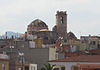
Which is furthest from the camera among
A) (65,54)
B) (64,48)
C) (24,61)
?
(64,48)

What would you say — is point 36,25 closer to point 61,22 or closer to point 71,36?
point 71,36

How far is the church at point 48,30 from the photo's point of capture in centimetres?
13288

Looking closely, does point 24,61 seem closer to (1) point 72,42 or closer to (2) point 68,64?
(2) point 68,64

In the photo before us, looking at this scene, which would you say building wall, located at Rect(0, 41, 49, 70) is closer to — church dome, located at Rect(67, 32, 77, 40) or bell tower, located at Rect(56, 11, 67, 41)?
church dome, located at Rect(67, 32, 77, 40)

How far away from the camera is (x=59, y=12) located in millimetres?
147375

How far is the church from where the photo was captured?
436ft

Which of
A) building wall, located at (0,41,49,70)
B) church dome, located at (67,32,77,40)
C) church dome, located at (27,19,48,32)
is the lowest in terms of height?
building wall, located at (0,41,49,70)

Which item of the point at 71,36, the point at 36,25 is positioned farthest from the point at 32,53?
the point at 71,36

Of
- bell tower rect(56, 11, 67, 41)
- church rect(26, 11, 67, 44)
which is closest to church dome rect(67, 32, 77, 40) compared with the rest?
church rect(26, 11, 67, 44)

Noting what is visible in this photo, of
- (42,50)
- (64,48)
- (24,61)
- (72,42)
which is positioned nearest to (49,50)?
(42,50)

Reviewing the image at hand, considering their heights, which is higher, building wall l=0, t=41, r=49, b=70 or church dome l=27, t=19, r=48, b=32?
church dome l=27, t=19, r=48, b=32

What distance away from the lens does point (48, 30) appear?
136625 millimetres

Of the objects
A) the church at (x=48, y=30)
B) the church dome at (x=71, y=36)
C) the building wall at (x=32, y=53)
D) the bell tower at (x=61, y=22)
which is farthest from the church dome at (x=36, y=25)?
the building wall at (x=32, y=53)

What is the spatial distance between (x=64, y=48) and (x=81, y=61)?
1794 inches
